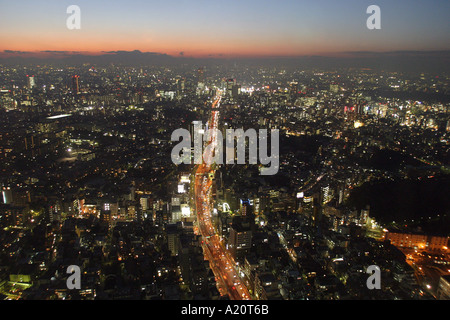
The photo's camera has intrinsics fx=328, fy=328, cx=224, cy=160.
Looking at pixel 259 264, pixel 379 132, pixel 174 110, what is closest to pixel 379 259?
pixel 259 264

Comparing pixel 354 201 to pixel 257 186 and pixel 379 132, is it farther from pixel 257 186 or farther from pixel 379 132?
pixel 379 132

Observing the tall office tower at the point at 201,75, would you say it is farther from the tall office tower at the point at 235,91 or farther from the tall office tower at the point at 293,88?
the tall office tower at the point at 293,88
